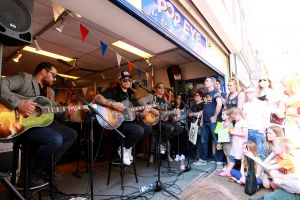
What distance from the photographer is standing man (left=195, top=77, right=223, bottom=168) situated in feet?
13.3

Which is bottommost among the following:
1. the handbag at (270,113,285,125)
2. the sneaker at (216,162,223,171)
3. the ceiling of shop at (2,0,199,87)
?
the sneaker at (216,162,223,171)

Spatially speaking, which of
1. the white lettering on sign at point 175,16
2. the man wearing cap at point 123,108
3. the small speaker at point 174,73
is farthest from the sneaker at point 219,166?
the small speaker at point 174,73

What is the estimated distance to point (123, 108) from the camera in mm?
2922

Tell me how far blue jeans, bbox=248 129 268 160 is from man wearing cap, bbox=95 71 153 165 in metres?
1.71

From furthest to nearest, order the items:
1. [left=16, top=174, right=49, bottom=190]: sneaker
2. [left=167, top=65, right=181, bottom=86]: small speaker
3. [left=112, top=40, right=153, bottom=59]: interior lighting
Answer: [left=167, top=65, right=181, bottom=86]: small speaker → [left=112, top=40, right=153, bottom=59]: interior lighting → [left=16, top=174, right=49, bottom=190]: sneaker

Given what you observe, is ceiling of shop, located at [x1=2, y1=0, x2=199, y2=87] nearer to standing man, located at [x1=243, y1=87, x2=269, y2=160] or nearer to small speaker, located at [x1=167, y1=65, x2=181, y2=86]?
small speaker, located at [x1=167, y1=65, x2=181, y2=86]

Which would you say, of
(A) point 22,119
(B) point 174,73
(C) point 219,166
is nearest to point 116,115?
(A) point 22,119

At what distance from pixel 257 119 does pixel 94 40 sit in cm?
343

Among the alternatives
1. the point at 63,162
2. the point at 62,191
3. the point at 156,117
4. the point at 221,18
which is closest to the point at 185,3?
the point at 221,18

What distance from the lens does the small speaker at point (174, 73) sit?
6.15m

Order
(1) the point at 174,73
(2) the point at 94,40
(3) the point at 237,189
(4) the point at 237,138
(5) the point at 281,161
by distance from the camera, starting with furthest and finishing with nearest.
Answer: (1) the point at 174,73
(2) the point at 94,40
(4) the point at 237,138
(3) the point at 237,189
(5) the point at 281,161

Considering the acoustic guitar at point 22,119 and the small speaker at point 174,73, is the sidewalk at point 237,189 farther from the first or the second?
the small speaker at point 174,73

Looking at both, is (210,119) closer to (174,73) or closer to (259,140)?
(259,140)

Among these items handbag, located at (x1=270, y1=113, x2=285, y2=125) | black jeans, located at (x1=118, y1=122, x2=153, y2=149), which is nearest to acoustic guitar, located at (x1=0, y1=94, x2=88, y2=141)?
black jeans, located at (x1=118, y1=122, x2=153, y2=149)
